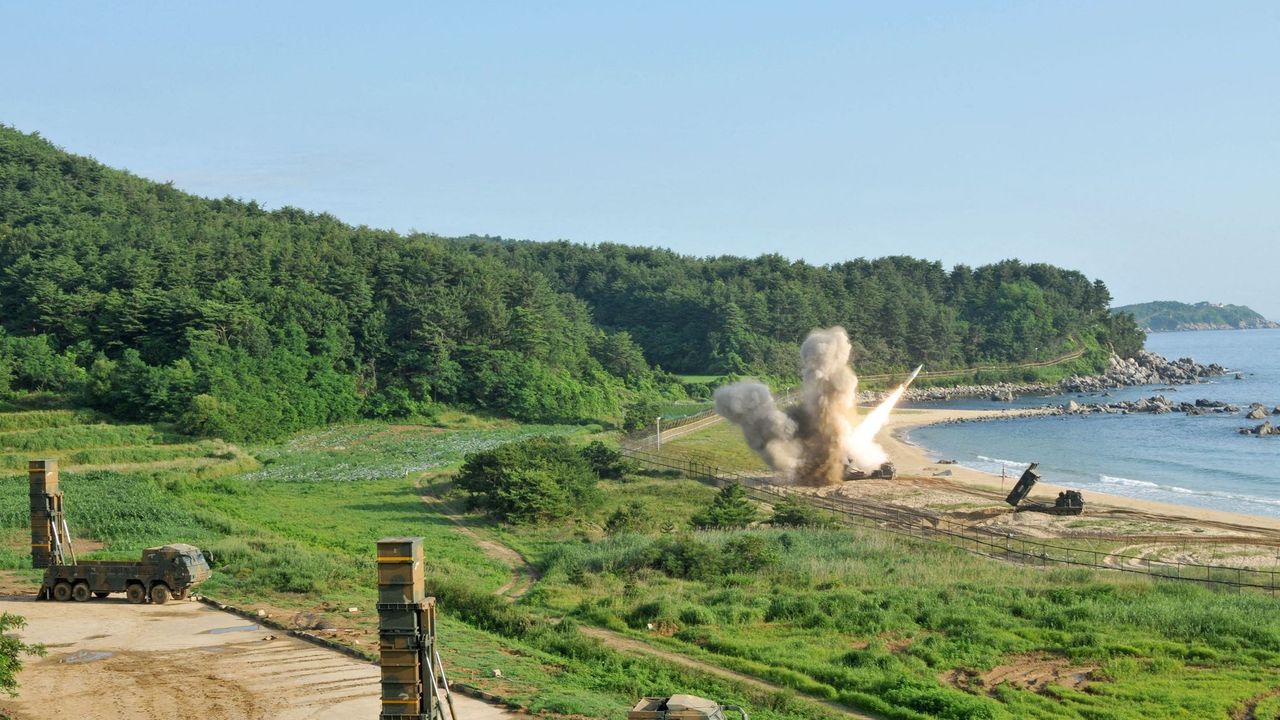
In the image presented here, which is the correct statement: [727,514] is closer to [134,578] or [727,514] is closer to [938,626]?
[938,626]

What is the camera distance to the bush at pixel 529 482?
141 ft

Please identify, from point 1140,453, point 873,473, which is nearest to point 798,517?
point 873,473

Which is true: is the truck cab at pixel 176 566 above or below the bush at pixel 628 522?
above

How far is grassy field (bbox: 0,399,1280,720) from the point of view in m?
21.9

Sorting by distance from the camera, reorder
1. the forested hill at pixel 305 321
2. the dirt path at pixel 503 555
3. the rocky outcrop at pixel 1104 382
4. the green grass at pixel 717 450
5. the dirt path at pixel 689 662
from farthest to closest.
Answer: the rocky outcrop at pixel 1104 382 → the forested hill at pixel 305 321 → the green grass at pixel 717 450 → the dirt path at pixel 503 555 → the dirt path at pixel 689 662

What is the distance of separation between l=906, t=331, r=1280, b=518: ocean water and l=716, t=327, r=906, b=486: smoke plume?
39.3 ft

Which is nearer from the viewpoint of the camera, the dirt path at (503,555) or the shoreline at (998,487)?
the dirt path at (503,555)

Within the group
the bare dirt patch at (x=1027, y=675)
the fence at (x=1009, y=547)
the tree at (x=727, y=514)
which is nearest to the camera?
the bare dirt patch at (x=1027, y=675)

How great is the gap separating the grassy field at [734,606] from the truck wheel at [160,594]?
1417 mm

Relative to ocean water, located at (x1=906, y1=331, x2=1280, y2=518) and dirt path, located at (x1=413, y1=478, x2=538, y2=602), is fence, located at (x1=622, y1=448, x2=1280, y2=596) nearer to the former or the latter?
dirt path, located at (x1=413, y1=478, x2=538, y2=602)

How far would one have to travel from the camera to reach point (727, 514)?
1686 inches

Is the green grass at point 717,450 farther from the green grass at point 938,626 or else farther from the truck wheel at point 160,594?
the truck wheel at point 160,594

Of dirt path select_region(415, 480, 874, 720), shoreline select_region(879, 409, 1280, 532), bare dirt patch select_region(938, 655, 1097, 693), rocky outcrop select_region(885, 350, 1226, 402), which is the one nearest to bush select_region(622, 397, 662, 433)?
shoreline select_region(879, 409, 1280, 532)

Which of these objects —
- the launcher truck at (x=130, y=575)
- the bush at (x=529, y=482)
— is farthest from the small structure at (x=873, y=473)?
the launcher truck at (x=130, y=575)
